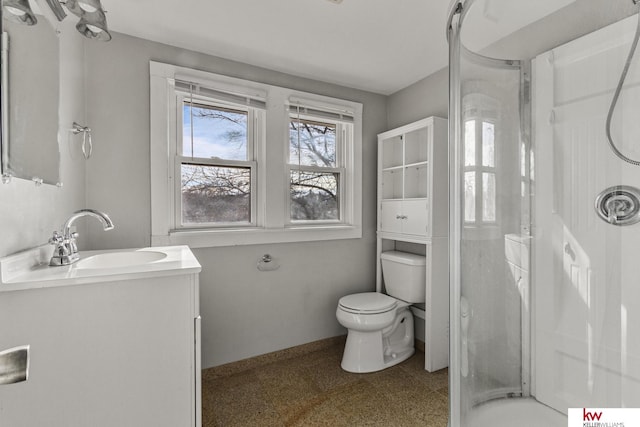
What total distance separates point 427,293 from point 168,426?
5.69 ft

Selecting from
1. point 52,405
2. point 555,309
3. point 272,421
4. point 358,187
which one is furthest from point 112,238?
point 555,309

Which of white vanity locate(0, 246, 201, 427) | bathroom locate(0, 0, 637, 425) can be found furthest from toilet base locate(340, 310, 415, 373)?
white vanity locate(0, 246, 201, 427)

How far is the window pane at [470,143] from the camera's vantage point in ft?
3.96

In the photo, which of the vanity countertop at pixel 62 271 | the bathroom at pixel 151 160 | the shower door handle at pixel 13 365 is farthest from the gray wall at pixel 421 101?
the shower door handle at pixel 13 365

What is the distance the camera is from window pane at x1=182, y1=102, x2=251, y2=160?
7.06 feet

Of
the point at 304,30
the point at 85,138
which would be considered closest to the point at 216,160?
the point at 85,138

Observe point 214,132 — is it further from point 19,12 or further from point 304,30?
point 19,12

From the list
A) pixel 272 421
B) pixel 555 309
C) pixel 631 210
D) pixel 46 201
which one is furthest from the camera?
pixel 272 421

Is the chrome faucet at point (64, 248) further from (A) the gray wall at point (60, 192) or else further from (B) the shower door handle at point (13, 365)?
(B) the shower door handle at point (13, 365)

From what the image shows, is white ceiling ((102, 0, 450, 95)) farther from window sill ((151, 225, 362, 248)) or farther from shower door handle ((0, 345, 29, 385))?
shower door handle ((0, 345, 29, 385))

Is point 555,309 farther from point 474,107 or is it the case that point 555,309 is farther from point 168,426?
point 168,426

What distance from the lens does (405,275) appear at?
241 centimetres

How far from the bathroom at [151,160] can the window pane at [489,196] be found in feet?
1.45

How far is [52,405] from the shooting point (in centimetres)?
102
